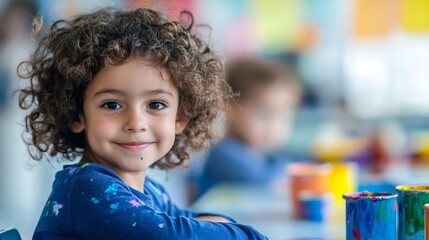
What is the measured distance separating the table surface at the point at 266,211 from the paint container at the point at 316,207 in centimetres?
2

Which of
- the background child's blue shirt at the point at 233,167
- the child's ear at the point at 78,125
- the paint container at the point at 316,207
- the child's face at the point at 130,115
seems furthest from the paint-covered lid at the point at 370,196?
the background child's blue shirt at the point at 233,167

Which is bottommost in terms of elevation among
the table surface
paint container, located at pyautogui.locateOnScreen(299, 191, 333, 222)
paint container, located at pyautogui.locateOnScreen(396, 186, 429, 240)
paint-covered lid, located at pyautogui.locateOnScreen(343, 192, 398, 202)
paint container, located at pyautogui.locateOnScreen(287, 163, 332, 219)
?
the table surface

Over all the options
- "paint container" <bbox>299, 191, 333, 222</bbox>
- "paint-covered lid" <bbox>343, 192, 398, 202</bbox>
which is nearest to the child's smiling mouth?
"paint-covered lid" <bbox>343, 192, 398, 202</bbox>

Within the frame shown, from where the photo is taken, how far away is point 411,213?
1.04 meters

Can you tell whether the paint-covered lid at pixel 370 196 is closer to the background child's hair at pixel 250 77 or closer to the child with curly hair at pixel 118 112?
the child with curly hair at pixel 118 112

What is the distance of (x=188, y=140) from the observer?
58.8 inches

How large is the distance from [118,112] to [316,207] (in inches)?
27.9

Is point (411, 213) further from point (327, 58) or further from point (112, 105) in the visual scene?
point (327, 58)

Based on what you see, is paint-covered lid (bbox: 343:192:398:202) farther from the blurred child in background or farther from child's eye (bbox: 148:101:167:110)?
the blurred child in background

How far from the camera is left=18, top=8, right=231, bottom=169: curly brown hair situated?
48.3 inches

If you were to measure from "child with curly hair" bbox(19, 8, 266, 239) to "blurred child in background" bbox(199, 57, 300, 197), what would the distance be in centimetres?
117

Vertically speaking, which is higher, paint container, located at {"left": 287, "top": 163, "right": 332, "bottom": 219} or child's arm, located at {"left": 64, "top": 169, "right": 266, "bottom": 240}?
child's arm, located at {"left": 64, "top": 169, "right": 266, "bottom": 240}

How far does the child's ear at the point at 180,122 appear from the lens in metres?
1.35

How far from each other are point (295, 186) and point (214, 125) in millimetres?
398
